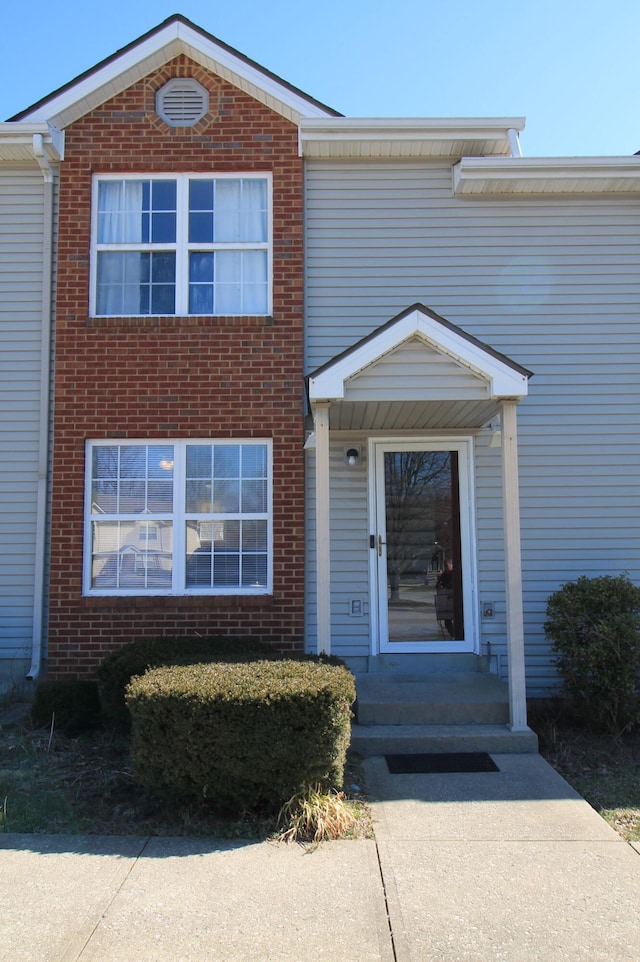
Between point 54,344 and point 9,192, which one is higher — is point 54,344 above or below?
below

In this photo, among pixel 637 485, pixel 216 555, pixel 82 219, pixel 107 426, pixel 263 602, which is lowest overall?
pixel 263 602

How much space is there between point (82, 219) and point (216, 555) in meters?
3.69

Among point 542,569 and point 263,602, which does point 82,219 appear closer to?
point 263,602

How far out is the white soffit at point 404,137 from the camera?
23.5 ft

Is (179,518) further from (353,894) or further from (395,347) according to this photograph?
(353,894)

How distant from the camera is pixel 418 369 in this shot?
577cm

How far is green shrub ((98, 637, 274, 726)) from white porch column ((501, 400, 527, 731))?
78.9 inches

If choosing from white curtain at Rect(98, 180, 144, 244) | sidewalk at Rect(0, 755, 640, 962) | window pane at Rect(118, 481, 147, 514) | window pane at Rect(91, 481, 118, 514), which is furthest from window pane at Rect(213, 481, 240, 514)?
sidewalk at Rect(0, 755, 640, 962)

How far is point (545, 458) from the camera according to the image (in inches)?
287

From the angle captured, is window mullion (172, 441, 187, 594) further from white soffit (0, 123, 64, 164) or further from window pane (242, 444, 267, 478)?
white soffit (0, 123, 64, 164)

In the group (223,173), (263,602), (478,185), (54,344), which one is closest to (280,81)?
(223,173)

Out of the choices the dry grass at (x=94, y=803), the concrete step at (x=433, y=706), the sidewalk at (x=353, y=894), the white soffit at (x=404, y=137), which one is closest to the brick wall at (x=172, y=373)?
the white soffit at (x=404, y=137)

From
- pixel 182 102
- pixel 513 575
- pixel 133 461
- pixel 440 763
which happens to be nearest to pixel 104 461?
pixel 133 461

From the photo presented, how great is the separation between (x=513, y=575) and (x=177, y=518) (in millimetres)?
3255
